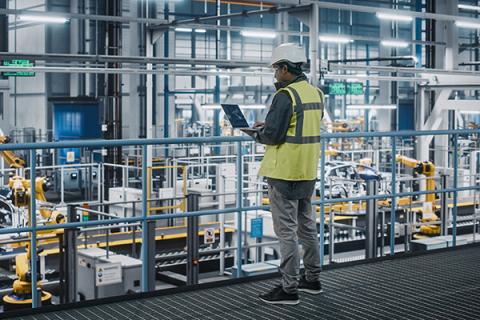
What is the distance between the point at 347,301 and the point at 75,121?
58.2 ft

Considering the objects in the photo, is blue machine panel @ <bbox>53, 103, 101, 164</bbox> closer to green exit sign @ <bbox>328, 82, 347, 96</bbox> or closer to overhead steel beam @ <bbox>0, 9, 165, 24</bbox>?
green exit sign @ <bbox>328, 82, 347, 96</bbox>

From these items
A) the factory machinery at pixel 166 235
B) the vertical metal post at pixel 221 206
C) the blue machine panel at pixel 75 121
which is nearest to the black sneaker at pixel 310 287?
the factory machinery at pixel 166 235

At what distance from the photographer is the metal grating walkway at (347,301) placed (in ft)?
16.3

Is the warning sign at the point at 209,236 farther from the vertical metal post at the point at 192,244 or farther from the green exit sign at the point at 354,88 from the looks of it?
the green exit sign at the point at 354,88

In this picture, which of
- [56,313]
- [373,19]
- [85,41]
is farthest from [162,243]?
[373,19]

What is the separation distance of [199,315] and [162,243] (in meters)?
8.02

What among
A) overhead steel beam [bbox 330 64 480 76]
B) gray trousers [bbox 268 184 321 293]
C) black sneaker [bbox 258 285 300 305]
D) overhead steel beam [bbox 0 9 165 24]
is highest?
overhead steel beam [bbox 0 9 165 24]

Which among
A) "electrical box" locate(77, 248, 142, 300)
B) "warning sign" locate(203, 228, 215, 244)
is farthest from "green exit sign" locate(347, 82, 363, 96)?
"electrical box" locate(77, 248, 142, 300)

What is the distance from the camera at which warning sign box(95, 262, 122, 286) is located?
329 inches

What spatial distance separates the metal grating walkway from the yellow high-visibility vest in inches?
38.0

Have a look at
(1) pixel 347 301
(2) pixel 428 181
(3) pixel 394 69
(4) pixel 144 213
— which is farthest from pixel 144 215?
(2) pixel 428 181

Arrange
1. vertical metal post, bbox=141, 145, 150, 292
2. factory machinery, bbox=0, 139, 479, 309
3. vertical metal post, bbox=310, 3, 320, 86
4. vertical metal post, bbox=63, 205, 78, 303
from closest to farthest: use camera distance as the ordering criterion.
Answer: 1. vertical metal post, bbox=141, 145, 150, 292
2. vertical metal post, bbox=310, 3, 320, 86
3. vertical metal post, bbox=63, 205, 78, 303
4. factory machinery, bbox=0, 139, 479, 309

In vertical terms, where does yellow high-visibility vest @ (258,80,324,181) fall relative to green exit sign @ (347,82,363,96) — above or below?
below

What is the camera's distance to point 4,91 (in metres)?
21.5
